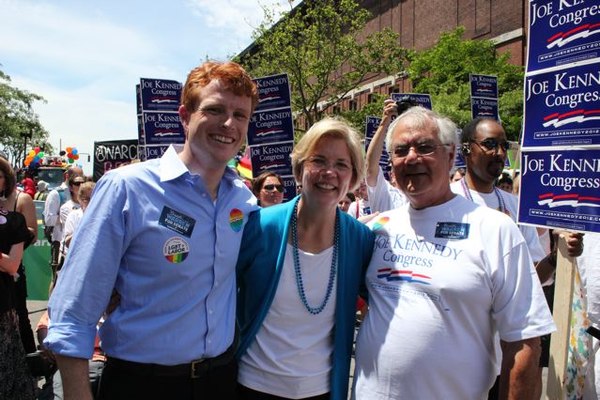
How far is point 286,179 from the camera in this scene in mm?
7805

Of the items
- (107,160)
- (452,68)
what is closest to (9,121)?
(452,68)

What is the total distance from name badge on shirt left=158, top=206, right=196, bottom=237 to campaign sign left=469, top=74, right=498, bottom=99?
7608mm

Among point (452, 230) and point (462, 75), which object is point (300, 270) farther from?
point (462, 75)

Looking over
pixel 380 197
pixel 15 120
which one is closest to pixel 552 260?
pixel 380 197

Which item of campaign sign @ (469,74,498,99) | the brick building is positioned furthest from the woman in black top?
the brick building

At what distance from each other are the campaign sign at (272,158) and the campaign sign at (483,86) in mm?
3310

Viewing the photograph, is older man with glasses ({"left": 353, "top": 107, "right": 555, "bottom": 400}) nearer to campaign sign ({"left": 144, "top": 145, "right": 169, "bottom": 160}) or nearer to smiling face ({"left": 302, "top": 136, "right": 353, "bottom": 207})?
smiling face ({"left": 302, "top": 136, "right": 353, "bottom": 207})

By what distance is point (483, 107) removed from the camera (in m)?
8.88

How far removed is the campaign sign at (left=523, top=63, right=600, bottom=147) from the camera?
9.50 feet

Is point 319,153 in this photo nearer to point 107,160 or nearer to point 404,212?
point 404,212

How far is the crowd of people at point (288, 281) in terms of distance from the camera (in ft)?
6.70

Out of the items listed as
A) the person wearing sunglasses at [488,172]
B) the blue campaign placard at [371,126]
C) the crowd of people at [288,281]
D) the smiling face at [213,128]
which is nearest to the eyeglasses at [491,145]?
the person wearing sunglasses at [488,172]

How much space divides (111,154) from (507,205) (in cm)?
1022

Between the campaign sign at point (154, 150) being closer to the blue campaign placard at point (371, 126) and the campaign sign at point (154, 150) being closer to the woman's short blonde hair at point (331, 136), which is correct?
the blue campaign placard at point (371, 126)
